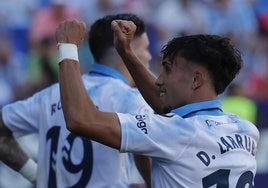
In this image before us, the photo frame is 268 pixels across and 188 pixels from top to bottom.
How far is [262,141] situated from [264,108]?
0.49 meters

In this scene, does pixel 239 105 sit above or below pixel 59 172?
below

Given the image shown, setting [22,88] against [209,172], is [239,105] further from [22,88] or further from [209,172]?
[209,172]

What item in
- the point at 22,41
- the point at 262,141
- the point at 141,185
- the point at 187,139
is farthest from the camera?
the point at 22,41

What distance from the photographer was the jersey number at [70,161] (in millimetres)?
6152

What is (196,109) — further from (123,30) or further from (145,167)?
(145,167)

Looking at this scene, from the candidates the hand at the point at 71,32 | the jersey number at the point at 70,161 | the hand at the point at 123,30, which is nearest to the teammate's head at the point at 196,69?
the hand at the point at 123,30

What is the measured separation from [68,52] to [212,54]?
0.77 meters

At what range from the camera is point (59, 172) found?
625 cm

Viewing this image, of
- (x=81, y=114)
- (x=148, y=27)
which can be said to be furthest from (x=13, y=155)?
(x=148, y=27)

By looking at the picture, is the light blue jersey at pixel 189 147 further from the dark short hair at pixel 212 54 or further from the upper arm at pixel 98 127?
the dark short hair at pixel 212 54

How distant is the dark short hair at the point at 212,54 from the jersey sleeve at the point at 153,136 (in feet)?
1.22

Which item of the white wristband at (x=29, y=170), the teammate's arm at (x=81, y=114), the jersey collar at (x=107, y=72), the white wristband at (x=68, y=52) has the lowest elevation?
the white wristband at (x=29, y=170)

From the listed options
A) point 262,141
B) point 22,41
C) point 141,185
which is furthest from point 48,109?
Result: point 22,41

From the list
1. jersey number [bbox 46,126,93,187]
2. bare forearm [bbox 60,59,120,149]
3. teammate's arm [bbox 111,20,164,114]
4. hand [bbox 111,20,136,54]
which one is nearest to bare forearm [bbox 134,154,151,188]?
jersey number [bbox 46,126,93,187]
